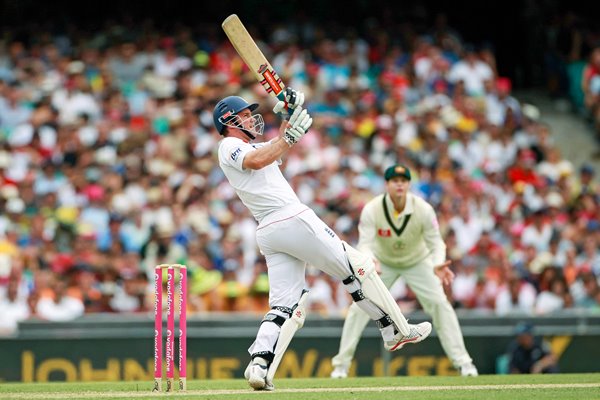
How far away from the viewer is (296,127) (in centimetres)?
888

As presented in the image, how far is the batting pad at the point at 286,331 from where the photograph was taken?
30.4 ft

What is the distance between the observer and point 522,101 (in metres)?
21.6

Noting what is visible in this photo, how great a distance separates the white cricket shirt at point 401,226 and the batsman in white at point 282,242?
2.20 m

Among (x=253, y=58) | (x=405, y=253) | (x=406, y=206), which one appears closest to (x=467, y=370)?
(x=405, y=253)

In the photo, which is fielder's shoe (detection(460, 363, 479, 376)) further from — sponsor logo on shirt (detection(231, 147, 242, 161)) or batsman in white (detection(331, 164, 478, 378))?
sponsor logo on shirt (detection(231, 147, 242, 161))

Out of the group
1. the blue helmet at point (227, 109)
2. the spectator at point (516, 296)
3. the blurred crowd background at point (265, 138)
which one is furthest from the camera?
the spectator at point (516, 296)

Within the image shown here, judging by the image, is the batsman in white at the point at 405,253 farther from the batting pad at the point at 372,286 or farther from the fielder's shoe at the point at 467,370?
the batting pad at the point at 372,286

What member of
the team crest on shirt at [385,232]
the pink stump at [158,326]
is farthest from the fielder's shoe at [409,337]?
the team crest on shirt at [385,232]

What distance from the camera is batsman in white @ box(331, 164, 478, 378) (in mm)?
11586

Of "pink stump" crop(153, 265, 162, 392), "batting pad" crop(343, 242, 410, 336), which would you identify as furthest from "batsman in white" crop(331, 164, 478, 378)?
"pink stump" crop(153, 265, 162, 392)

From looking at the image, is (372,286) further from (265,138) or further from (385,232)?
(265,138)

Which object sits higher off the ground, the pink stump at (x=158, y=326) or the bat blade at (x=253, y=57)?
the bat blade at (x=253, y=57)

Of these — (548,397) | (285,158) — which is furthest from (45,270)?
(548,397)

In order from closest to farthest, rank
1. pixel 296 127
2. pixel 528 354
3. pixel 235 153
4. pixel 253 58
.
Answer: pixel 296 127 → pixel 235 153 → pixel 253 58 → pixel 528 354
